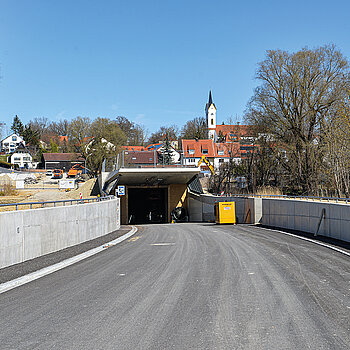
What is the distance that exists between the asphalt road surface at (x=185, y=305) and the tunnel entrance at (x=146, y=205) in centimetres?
4905

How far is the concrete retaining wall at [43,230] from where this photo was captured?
1075 cm

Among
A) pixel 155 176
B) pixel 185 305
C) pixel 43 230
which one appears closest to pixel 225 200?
pixel 155 176

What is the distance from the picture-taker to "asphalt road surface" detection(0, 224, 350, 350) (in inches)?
207

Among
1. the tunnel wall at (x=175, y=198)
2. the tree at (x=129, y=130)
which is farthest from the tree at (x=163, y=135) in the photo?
the tunnel wall at (x=175, y=198)

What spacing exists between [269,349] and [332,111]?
123 feet

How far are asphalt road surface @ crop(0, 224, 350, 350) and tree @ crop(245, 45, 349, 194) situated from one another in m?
A: 29.8

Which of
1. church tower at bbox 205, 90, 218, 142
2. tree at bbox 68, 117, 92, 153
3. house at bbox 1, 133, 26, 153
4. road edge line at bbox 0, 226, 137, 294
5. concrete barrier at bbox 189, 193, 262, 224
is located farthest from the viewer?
church tower at bbox 205, 90, 218, 142

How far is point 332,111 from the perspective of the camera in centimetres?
3894

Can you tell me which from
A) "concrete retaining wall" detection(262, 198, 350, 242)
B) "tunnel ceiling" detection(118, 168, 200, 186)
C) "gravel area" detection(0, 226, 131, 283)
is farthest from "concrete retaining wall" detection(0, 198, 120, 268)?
"tunnel ceiling" detection(118, 168, 200, 186)

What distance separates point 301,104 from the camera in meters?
41.1

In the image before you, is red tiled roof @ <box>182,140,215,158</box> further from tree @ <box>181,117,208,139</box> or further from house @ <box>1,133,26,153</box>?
house @ <box>1,133,26,153</box>

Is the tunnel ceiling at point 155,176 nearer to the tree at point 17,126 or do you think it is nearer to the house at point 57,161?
the house at point 57,161

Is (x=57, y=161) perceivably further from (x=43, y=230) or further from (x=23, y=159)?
(x=43, y=230)

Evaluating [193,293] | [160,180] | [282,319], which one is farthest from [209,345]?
[160,180]
